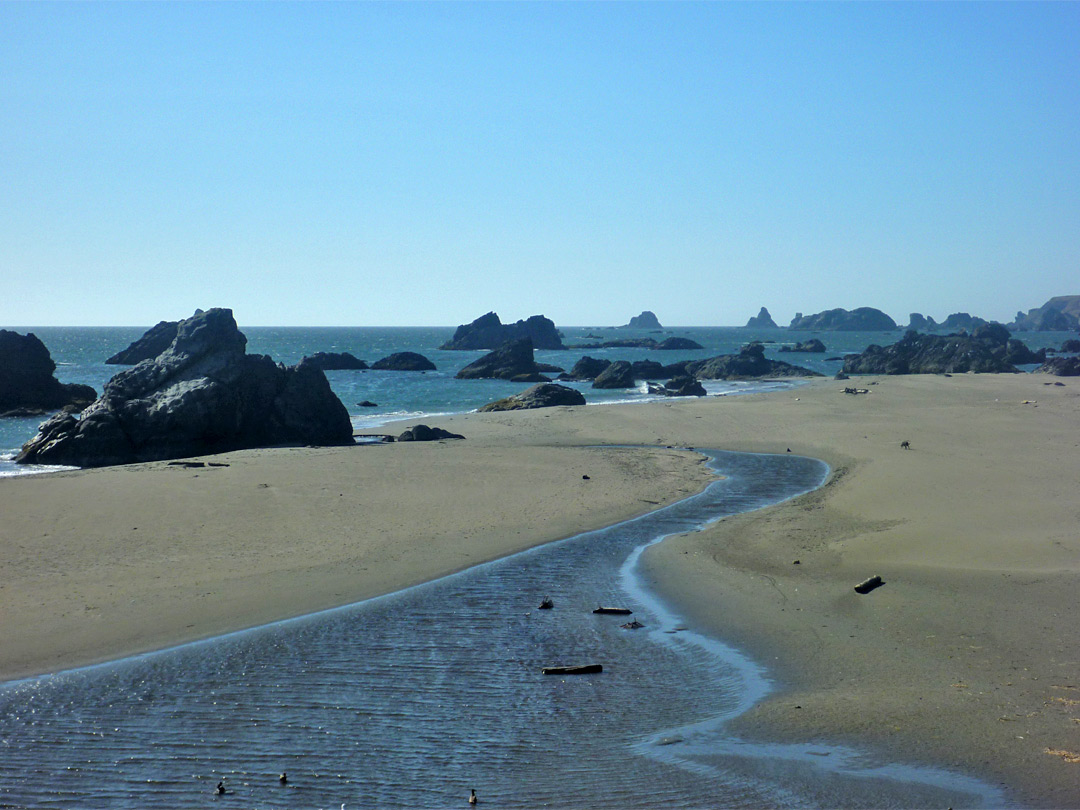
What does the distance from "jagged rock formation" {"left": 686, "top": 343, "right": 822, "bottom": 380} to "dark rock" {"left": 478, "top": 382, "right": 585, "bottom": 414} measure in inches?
1250

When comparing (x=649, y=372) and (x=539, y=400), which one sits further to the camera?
(x=649, y=372)

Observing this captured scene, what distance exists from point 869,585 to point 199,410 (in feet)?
81.3

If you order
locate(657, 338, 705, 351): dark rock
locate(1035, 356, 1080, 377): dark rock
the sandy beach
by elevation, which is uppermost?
locate(657, 338, 705, 351): dark rock

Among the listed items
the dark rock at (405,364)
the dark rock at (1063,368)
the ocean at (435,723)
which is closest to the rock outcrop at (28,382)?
the ocean at (435,723)

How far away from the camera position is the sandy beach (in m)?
8.66

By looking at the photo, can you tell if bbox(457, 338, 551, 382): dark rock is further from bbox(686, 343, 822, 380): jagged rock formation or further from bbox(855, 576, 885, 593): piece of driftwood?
bbox(855, 576, 885, 593): piece of driftwood

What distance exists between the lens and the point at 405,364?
319 feet

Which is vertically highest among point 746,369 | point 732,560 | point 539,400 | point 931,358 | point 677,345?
point 677,345

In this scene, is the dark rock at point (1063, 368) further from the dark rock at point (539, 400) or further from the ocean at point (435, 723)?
the ocean at point (435, 723)

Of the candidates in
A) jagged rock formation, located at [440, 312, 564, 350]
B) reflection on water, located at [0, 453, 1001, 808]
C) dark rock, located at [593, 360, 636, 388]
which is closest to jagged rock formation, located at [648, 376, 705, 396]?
dark rock, located at [593, 360, 636, 388]

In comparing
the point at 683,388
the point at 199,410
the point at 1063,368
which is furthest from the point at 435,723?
the point at 1063,368

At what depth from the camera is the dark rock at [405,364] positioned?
96.8 m

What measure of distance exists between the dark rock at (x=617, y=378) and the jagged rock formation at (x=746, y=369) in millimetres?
9875

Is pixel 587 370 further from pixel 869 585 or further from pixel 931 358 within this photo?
pixel 869 585
